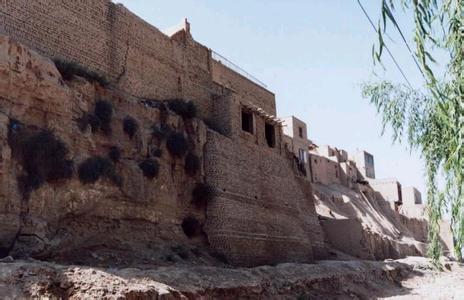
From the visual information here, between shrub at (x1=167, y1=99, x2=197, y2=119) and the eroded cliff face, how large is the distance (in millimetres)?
910

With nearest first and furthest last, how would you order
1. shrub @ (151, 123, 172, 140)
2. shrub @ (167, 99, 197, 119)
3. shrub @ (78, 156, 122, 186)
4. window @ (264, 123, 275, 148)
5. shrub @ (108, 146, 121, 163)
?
shrub @ (78, 156, 122, 186) < shrub @ (108, 146, 121, 163) < shrub @ (151, 123, 172, 140) < shrub @ (167, 99, 197, 119) < window @ (264, 123, 275, 148)

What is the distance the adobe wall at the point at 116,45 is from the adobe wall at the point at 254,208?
112 inches

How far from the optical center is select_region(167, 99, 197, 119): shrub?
71.8 feet

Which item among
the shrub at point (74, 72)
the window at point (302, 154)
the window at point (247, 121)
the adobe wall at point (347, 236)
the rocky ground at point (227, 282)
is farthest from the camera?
the window at point (302, 154)

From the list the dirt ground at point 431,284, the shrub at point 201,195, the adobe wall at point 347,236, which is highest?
the shrub at point 201,195

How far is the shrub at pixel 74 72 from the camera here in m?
17.3

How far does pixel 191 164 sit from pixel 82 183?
5.50 m

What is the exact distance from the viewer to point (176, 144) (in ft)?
66.8

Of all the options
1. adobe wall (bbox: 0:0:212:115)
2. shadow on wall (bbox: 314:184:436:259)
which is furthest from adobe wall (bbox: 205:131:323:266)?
shadow on wall (bbox: 314:184:436:259)

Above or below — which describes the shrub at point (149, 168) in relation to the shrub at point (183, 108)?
below

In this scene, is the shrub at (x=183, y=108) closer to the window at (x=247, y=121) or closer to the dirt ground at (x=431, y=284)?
the window at (x=247, y=121)

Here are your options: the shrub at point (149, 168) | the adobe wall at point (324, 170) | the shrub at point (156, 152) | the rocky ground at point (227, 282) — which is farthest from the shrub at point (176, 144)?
the adobe wall at point (324, 170)

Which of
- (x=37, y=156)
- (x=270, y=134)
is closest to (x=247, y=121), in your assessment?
(x=270, y=134)

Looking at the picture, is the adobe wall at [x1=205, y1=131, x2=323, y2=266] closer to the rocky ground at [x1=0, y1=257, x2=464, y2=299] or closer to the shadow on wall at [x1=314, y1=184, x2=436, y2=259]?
the rocky ground at [x1=0, y1=257, x2=464, y2=299]
